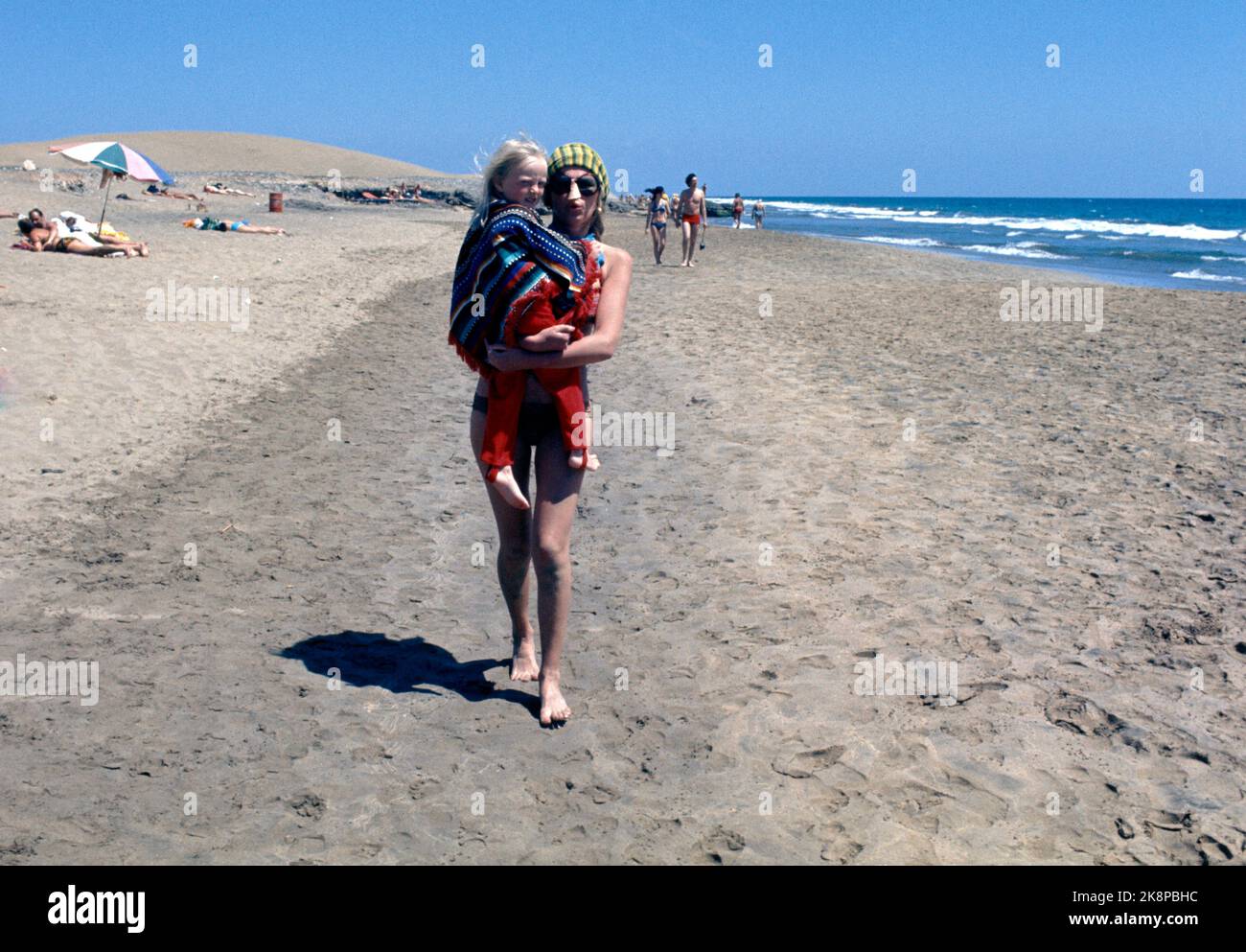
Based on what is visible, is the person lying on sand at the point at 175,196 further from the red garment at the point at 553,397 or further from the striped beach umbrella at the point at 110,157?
the red garment at the point at 553,397

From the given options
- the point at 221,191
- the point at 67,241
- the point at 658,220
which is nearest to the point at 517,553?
the point at 67,241

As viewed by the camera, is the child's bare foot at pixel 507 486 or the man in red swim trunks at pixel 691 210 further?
the man in red swim trunks at pixel 691 210

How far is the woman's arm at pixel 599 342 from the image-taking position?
3.37 m

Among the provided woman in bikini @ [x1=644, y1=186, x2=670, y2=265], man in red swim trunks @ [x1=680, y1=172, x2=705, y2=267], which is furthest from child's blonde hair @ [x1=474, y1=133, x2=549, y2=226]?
woman in bikini @ [x1=644, y1=186, x2=670, y2=265]

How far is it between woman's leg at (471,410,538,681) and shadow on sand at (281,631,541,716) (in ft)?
0.48

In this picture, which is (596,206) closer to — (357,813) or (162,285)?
(357,813)

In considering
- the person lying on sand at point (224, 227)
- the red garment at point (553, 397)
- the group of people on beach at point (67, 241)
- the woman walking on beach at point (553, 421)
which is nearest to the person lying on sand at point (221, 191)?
the person lying on sand at point (224, 227)

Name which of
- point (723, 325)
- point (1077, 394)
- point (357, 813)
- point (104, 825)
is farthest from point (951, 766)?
point (723, 325)

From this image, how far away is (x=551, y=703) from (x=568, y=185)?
1.77 metres

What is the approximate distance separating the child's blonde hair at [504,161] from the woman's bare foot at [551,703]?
64.2 inches

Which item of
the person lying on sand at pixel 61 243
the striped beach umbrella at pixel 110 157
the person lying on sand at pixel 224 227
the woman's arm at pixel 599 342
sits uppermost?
the striped beach umbrella at pixel 110 157

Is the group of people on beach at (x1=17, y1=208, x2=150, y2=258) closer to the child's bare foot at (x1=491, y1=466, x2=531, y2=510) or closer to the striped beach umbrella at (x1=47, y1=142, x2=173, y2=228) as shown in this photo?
the striped beach umbrella at (x1=47, y1=142, x2=173, y2=228)

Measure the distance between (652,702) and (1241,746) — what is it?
2.01m

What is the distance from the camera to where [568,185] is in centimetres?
343
